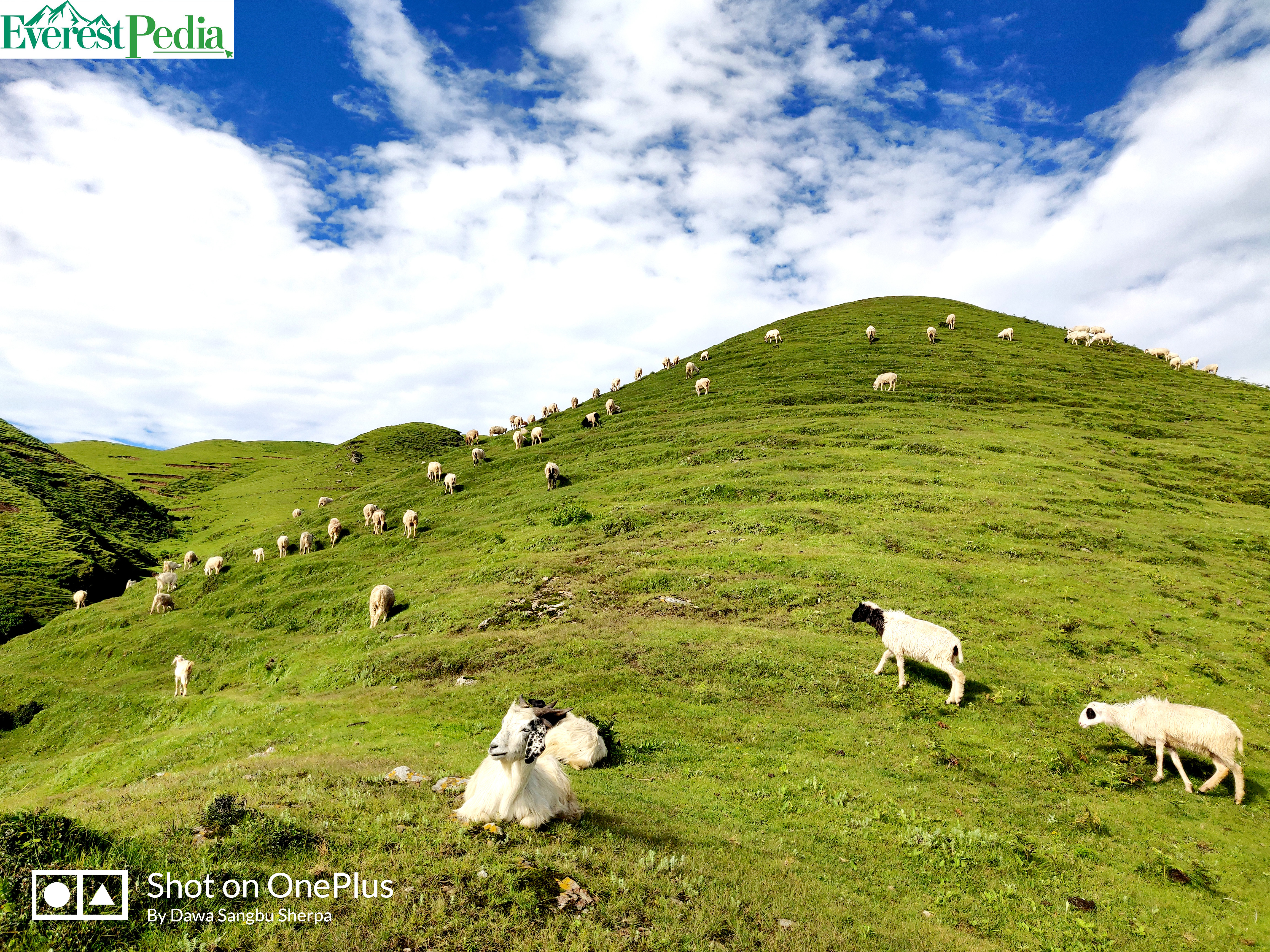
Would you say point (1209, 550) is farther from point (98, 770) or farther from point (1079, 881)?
point (98, 770)

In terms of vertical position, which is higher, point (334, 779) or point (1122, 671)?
point (334, 779)

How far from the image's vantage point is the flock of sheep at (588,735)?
25.8 feet

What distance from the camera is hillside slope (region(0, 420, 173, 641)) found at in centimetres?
4381

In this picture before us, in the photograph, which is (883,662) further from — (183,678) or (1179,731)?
(183,678)

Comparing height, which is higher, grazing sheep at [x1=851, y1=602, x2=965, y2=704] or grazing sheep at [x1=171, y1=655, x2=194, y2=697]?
grazing sheep at [x1=851, y1=602, x2=965, y2=704]

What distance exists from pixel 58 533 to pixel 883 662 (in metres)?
76.2

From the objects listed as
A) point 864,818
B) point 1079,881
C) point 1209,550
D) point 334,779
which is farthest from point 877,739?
point 1209,550

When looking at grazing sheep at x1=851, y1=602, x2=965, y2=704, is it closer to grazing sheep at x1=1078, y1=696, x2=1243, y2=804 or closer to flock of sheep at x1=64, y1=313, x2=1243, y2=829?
flock of sheep at x1=64, y1=313, x2=1243, y2=829

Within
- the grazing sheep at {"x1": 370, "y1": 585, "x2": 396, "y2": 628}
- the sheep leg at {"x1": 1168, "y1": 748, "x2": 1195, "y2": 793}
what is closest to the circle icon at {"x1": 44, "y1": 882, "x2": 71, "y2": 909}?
the sheep leg at {"x1": 1168, "y1": 748, "x2": 1195, "y2": 793}

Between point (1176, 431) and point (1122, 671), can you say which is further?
point (1176, 431)

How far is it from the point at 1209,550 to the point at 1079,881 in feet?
84.2

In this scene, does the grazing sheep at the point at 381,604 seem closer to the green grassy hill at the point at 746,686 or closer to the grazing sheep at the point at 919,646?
the green grassy hill at the point at 746,686

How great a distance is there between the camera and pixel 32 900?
→ 4.66m

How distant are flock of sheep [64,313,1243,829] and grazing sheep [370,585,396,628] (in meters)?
0.04
